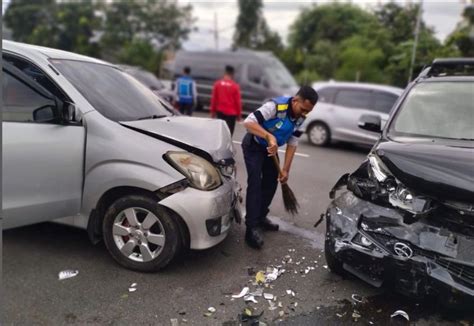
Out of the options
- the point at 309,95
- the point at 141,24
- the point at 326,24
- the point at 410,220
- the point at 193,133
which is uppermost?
the point at 326,24

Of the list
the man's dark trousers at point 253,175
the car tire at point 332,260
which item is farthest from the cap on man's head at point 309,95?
the car tire at point 332,260

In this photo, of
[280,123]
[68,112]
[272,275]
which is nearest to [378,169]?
[280,123]

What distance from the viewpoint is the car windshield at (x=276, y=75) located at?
14.7 metres

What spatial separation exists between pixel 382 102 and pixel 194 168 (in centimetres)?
702

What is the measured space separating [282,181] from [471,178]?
177cm

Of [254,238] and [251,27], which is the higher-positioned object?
[251,27]

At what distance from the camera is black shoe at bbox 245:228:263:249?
3.94m

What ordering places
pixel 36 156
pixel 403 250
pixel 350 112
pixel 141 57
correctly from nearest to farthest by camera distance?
pixel 403 250 < pixel 36 156 < pixel 350 112 < pixel 141 57

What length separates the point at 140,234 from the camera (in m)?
3.32

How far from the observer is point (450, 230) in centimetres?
274

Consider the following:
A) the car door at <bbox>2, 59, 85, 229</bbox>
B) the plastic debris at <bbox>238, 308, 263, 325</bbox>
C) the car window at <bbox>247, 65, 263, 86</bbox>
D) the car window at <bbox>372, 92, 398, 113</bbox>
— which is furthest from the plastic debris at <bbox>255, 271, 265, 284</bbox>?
the car window at <bbox>247, 65, 263, 86</bbox>

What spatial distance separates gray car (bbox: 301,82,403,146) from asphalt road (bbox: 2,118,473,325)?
5680mm

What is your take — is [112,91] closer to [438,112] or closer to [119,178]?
[119,178]

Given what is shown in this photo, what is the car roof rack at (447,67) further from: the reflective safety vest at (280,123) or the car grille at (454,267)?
the car grille at (454,267)
